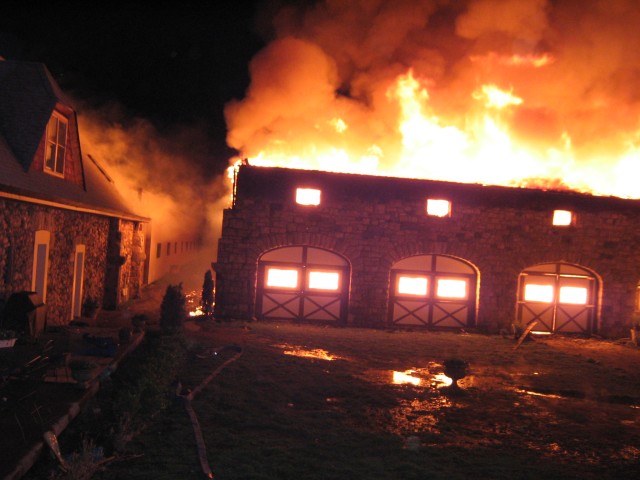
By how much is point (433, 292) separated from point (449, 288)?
0.58m

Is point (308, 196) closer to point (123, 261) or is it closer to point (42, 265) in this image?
point (123, 261)

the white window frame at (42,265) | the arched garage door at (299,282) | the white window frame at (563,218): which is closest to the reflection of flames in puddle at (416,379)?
the arched garage door at (299,282)

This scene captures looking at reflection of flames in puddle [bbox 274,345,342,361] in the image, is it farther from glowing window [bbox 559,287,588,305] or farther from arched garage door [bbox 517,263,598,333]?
glowing window [bbox 559,287,588,305]

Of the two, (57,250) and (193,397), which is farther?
(57,250)

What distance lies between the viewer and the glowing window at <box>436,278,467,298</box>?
16.8 meters

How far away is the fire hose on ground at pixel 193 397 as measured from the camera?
5181 millimetres

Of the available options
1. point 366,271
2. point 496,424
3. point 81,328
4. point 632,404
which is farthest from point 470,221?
point 81,328

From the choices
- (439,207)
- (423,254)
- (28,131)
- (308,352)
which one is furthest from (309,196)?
(28,131)

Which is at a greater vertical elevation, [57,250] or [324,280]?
[57,250]

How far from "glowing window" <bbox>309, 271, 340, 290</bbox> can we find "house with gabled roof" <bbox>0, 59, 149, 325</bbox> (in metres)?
6.32

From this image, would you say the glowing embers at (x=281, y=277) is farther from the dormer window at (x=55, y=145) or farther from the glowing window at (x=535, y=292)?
the glowing window at (x=535, y=292)

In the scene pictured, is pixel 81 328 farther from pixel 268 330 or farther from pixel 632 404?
pixel 632 404

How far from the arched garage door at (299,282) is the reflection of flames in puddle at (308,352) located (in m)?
4.07

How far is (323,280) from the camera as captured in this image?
1634cm
